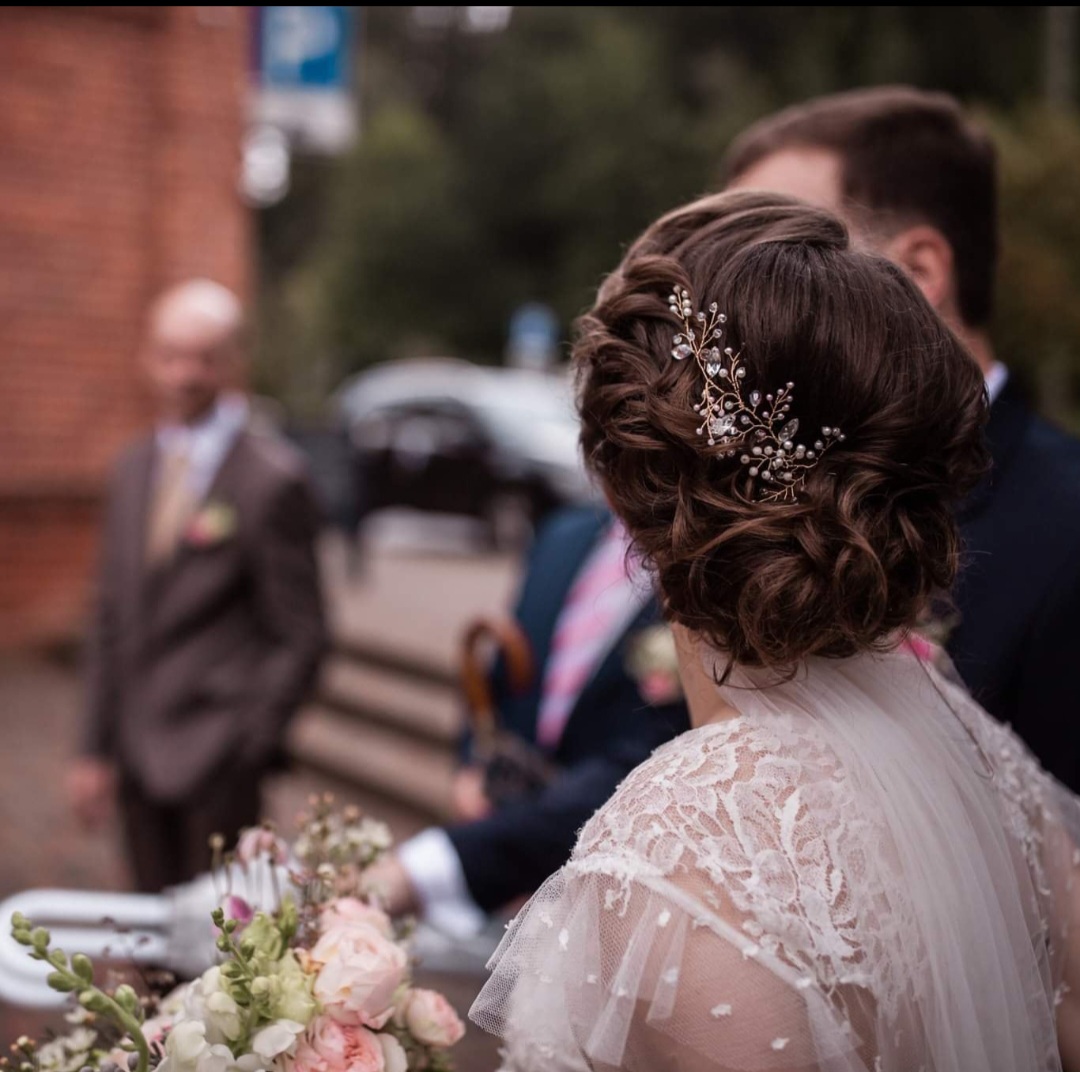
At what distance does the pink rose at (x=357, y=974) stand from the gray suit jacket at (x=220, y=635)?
2635mm

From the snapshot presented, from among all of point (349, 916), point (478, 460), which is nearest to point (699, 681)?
point (349, 916)

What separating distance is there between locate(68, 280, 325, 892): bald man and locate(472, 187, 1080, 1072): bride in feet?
8.95

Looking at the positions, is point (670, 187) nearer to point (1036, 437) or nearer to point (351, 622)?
point (351, 622)

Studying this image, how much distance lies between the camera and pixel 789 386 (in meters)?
1.40

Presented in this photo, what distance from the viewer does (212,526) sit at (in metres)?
4.10

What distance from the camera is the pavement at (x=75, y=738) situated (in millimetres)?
6121

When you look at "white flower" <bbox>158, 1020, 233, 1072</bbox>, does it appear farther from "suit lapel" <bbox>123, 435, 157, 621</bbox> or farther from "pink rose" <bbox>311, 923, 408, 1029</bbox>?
"suit lapel" <bbox>123, 435, 157, 621</bbox>

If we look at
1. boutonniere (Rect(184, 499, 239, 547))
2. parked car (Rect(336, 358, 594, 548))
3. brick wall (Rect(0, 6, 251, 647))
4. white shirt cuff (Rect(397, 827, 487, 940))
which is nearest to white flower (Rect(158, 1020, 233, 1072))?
white shirt cuff (Rect(397, 827, 487, 940))

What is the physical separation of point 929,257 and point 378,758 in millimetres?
6064

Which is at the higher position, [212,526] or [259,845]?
[259,845]

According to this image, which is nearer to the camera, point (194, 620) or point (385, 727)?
point (194, 620)

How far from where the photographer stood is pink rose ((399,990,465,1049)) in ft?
5.05

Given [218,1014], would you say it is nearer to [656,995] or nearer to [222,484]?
[656,995]

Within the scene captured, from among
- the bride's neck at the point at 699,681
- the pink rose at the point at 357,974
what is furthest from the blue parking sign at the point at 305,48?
the pink rose at the point at 357,974
